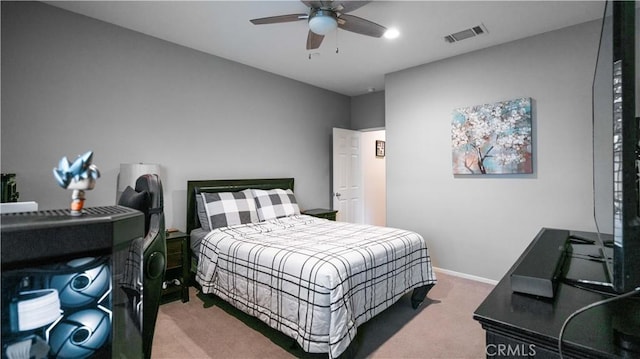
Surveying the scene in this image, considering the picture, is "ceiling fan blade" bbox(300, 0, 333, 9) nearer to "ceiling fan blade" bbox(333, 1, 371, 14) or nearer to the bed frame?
"ceiling fan blade" bbox(333, 1, 371, 14)

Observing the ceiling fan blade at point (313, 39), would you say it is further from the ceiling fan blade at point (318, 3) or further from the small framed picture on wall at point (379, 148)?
the small framed picture on wall at point (379, 148)

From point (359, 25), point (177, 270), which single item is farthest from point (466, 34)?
point (177, 270)

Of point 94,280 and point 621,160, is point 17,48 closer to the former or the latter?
point 94,280

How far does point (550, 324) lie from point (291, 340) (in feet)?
5.99

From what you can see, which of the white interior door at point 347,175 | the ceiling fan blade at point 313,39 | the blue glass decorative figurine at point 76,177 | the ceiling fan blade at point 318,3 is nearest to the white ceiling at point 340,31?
the ceiling fan blade at point 313,39

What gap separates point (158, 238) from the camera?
3.51 feet

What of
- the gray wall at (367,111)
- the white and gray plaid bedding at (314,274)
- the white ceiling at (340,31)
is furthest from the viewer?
the gray wall at (367,111)

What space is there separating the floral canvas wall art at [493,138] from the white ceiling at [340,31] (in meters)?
0.77

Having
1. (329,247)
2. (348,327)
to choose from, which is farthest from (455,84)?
(348,327)

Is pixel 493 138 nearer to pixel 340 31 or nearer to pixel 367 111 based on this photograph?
pixel 340 31

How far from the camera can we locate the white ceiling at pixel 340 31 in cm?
252

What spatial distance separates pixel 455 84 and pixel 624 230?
132 inches

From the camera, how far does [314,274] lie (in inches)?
72.6

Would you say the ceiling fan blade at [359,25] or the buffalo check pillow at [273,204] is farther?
the buffalo check pillow at [273,204]
